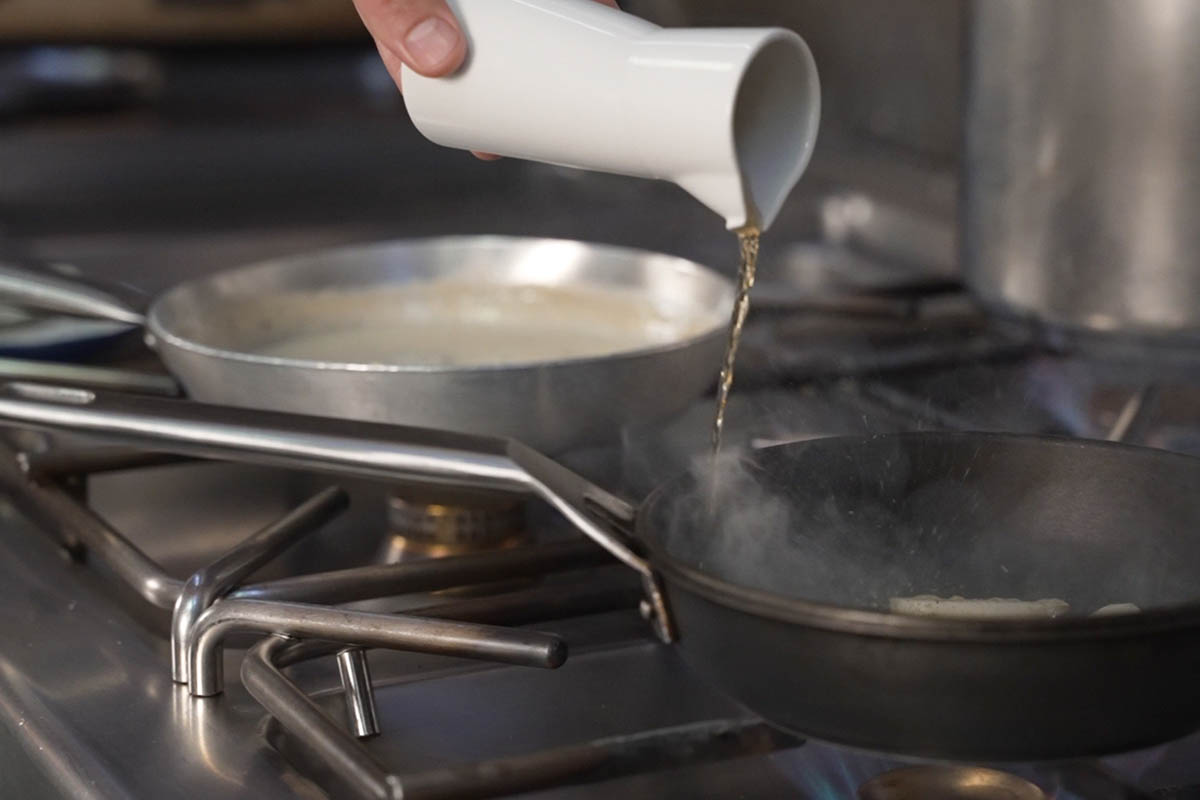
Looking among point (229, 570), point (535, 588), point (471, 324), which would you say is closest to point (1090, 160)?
point (471, 324)

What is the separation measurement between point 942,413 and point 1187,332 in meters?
0.20

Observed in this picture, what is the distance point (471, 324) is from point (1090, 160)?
1.27ft

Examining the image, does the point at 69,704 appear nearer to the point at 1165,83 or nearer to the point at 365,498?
the point at 365,498

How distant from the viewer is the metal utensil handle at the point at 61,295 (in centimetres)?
93

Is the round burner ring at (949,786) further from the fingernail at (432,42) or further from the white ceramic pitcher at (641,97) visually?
the fingernail at (432,42)

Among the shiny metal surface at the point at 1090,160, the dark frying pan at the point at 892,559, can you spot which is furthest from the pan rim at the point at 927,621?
the shiny metal surface at the point at 1090,160

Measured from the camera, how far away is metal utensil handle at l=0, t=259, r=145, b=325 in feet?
3.04

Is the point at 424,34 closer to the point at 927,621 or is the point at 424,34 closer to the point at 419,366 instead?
the point at 419,366

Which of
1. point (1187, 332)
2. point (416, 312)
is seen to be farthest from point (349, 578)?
point (1187, 332)

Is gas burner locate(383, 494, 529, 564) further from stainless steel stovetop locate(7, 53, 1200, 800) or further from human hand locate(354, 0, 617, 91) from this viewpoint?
human hand locate(354, 0, 617, 91)

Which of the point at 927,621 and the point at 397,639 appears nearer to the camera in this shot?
the point at 927,621

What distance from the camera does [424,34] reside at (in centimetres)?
62

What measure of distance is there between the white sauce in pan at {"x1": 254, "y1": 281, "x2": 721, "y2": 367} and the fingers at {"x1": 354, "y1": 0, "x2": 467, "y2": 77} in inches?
9.9

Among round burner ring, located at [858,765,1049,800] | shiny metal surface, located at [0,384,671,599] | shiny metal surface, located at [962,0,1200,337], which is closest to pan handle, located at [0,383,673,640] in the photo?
shiny metal surface, located at [0,384,671,599]
